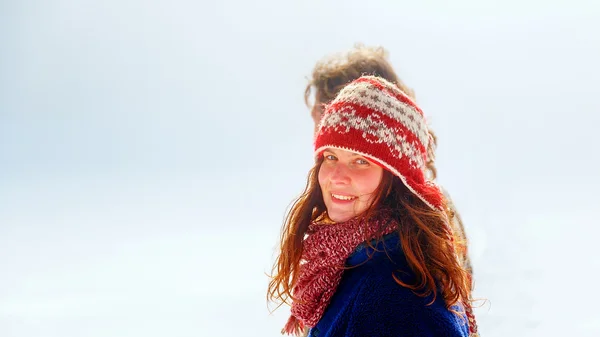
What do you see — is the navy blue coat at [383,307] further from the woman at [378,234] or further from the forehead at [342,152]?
the forehead at [342,152]

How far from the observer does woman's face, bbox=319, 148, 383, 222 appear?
5.11 ft

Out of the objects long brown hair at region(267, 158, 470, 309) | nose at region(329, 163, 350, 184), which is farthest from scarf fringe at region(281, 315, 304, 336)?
nose at region(329, 163, 350, 184)

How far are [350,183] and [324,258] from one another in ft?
0.77

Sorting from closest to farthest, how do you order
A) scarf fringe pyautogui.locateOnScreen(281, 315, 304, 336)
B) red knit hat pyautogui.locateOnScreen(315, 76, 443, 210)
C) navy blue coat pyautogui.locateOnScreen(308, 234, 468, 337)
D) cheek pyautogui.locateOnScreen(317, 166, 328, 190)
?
navy blue coat pyautogui.locateOnScreen(308, 234, 468, 337) < red knit hat pyautogui.locateOnScreen(315, 76, 443, 210) < cheek pyautogui.locateOnScreen(317, 166, 328, 190) < scarf fringe pyautogui.locateOnScreen(281, 315, 304, 336)

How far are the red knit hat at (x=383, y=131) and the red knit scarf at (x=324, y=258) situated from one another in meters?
0.15

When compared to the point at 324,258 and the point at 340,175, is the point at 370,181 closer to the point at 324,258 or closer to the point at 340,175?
the point at 340,175

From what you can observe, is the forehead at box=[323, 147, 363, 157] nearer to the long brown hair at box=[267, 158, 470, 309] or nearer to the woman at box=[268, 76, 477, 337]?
the woman at box=[268, 76, 477, 337]

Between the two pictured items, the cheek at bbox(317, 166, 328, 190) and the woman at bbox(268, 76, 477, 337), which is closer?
the woman at bbox(268, 76, 477, 337)

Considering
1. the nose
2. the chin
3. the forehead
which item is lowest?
the chin

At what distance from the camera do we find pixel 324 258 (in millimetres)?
1625

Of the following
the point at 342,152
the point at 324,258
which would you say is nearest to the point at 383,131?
the point at 342,152

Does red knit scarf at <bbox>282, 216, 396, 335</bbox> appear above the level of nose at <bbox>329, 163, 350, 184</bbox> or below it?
below

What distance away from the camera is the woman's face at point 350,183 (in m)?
1.56

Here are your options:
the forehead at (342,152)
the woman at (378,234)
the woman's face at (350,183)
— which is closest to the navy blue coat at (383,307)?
the woman at (378,234)
